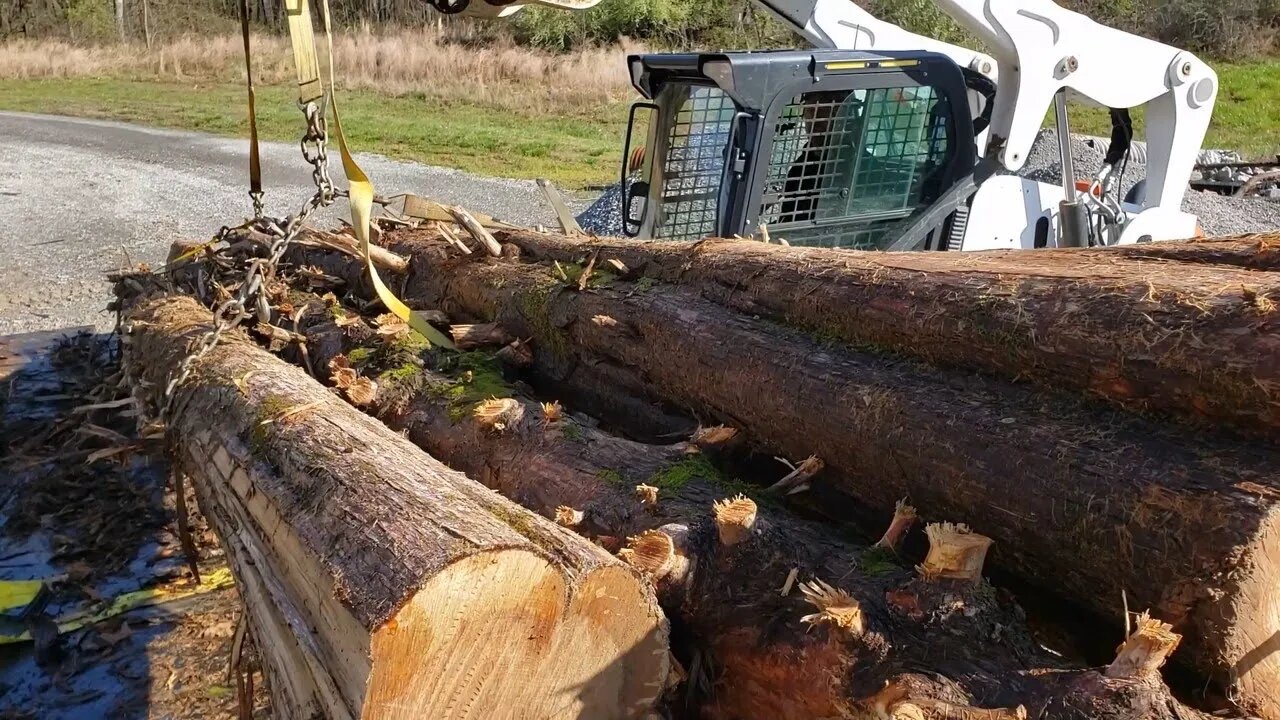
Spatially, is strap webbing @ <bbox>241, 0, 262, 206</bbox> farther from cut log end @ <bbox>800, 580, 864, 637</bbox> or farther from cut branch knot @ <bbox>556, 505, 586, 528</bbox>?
cut log end @ <bbox>800, 580, 864, 637</bbox>

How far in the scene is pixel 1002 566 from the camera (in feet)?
7.76

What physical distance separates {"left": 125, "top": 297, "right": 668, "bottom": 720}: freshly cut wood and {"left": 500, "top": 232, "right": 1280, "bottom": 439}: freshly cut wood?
1.11 m

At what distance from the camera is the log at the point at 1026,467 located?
74.0 inches

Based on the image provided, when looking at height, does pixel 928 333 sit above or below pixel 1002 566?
above

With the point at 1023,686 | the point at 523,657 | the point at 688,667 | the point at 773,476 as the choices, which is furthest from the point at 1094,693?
the point at 773,476

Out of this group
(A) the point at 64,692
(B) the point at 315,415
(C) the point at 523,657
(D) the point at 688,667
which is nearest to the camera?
(C) the point at 523,657

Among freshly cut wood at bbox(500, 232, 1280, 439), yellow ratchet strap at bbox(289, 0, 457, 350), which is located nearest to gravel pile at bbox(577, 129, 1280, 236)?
yellow ratchet strap at bbox(289, 0, 457, 350)

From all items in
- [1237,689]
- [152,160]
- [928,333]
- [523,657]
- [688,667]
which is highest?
[928,333]

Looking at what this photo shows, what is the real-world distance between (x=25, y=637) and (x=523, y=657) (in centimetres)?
311

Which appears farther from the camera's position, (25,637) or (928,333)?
(25,637)

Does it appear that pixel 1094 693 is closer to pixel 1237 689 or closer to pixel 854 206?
pixel 1237 689

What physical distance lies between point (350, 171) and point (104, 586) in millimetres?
2428

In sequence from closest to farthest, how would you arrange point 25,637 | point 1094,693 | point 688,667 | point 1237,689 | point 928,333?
point 1094,693 → point 1237,689 → point 688,667 → point 928,333 → point 25,637

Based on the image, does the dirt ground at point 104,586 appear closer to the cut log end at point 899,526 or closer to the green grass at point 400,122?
the cut log end at point 899,526
